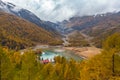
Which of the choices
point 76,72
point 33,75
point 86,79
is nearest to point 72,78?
point 76,72

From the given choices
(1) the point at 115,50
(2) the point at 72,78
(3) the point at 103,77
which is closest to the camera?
(1) the point at 115,50

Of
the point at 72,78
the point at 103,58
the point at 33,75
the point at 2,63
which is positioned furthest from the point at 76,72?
the point at 103,58

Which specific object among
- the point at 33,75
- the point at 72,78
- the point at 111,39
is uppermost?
the point at 111,39

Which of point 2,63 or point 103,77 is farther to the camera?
point 2,63

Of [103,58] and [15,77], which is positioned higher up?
[103,58]

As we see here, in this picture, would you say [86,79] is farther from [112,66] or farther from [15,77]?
[15,77]

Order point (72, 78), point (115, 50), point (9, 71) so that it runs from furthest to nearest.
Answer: point (72, 78) < point (9, 71) < point (115, 50)

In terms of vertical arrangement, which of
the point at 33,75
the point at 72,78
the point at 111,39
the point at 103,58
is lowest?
the point at 72,78

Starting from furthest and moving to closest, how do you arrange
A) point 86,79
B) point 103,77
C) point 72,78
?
point 72,78, point 86,79, point 103,77

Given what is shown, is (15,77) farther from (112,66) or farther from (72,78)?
(72,78)
